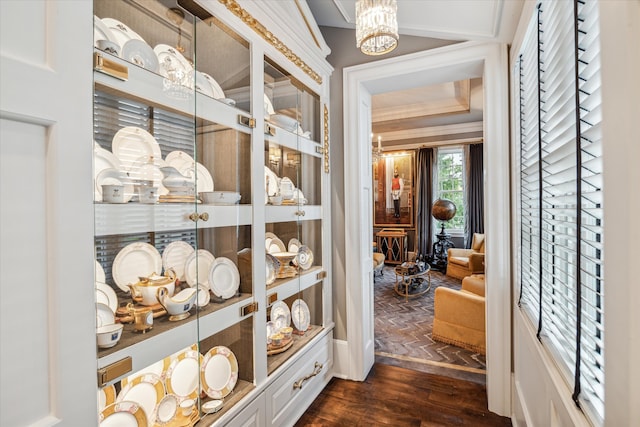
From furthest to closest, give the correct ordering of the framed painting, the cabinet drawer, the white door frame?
the framed painting < the white door frame < the cabinet drawer

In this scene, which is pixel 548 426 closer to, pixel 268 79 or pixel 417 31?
pixel 268 79

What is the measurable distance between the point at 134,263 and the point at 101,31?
85 centimetres

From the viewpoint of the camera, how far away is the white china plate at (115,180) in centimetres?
108

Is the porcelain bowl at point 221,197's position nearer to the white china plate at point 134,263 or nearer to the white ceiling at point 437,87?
the white china plate at point 134,263

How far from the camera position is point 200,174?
1.47 metres

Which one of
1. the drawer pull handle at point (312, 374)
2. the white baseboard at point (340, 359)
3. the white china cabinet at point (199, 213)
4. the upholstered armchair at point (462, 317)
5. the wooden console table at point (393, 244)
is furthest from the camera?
the wooden console table at point (393, 244)

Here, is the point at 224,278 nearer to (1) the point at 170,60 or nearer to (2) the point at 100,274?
(2) the point at 100,274

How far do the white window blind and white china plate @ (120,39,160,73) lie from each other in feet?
4.89

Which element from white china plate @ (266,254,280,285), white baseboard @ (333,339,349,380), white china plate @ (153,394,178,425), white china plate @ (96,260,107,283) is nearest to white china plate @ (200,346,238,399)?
white china plate @ (153,394,178,425)

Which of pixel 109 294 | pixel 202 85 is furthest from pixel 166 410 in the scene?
pixel 202 85

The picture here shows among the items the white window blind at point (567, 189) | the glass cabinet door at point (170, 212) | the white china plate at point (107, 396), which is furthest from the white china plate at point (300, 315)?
the white window blind at point (567, 189)

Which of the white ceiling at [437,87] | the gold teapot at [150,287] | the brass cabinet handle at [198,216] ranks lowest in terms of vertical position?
the gold teapot at [150,287]

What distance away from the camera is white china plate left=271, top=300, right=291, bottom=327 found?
200 cm

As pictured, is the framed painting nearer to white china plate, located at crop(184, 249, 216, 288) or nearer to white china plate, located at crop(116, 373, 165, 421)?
white china plate, located at crop(184, 249, 216, 288)
